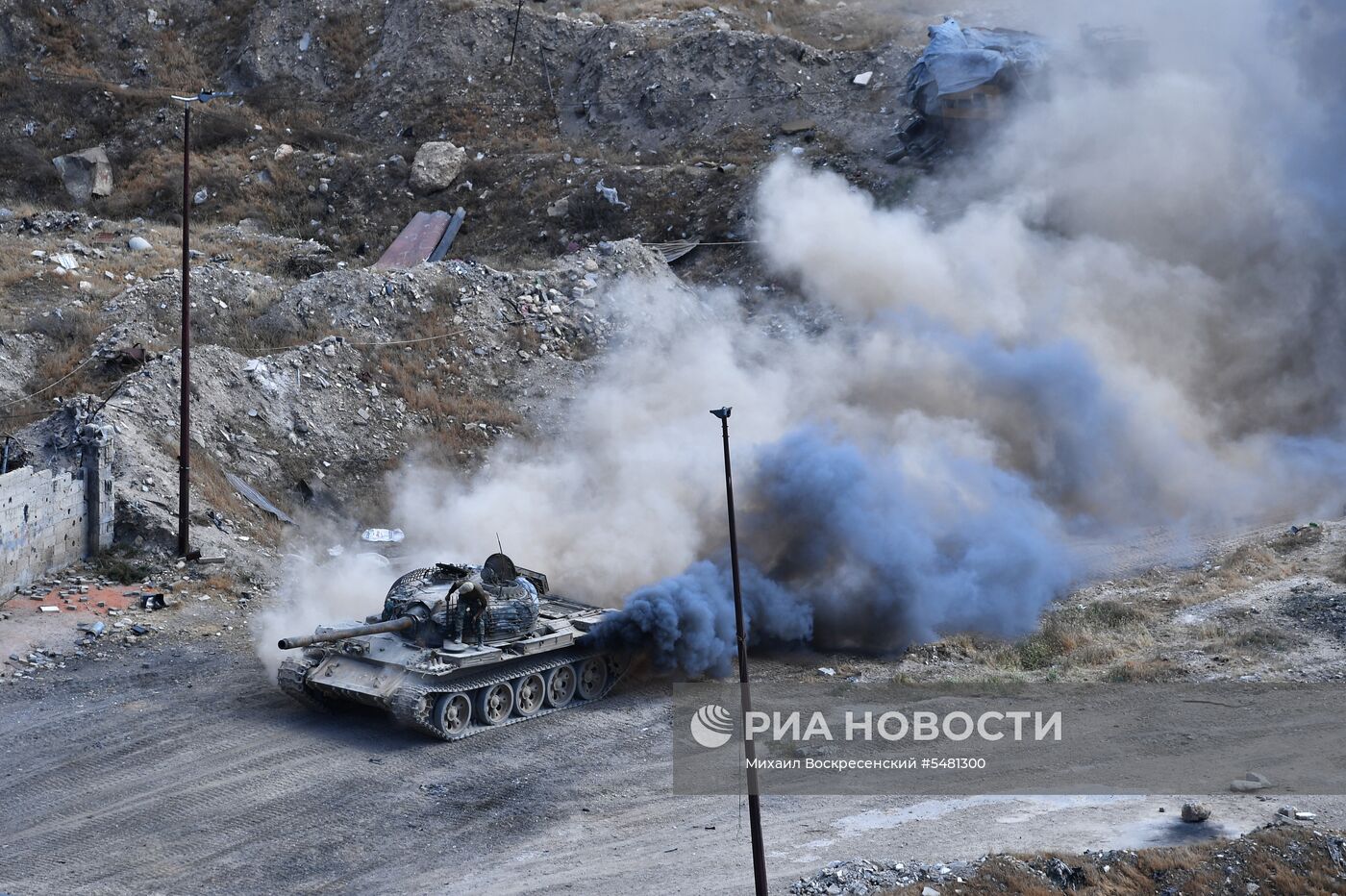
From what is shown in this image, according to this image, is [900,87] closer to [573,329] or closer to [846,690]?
[573,329]

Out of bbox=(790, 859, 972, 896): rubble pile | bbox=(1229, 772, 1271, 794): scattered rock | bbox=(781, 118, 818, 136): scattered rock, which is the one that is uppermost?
bbox=(781, 118, 818, 136): scattered rock

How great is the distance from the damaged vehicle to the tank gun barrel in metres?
28.8

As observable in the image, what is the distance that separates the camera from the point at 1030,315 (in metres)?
34.2

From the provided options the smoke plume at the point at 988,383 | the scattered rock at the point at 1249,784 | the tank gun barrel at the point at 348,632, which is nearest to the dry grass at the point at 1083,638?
the smoke plume at the point at 988,383

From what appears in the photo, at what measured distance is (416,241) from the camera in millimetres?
46719

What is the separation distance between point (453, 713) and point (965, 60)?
102ft

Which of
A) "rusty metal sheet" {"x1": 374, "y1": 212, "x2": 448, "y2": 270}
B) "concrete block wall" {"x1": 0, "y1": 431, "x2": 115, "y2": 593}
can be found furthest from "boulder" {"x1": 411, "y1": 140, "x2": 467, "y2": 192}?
"concrete block wall" {"x1": 0, "y1": 431, "x2": 115, "y2": 593}

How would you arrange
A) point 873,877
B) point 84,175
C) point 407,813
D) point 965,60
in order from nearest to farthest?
point 873,877 → point 407,813 → point 965,60 → point 84,175

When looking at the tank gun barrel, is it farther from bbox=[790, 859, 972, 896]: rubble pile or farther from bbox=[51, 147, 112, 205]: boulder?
bbox=[51, 147, 112, 205]: boulder

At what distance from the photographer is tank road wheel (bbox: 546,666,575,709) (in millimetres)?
21656

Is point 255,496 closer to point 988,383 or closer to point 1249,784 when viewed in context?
point 988,383

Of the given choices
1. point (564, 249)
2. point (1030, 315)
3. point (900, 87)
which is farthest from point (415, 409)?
point (900, 87)

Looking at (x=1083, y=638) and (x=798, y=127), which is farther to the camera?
(x=798, y=127)

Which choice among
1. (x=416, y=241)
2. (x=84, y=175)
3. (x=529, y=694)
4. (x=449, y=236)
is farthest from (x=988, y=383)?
(x=84, y=175)
